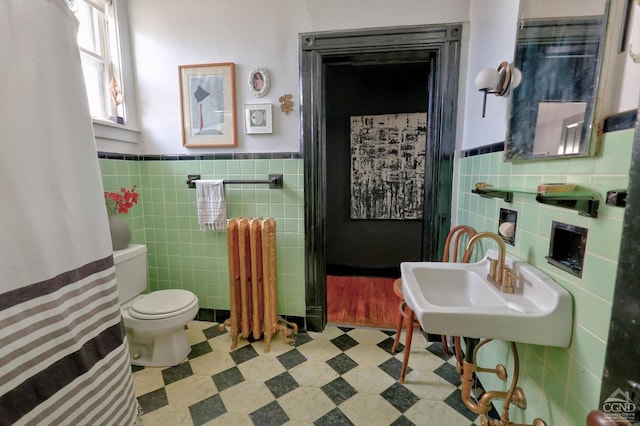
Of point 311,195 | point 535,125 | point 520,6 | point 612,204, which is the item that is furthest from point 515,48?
point 311,195

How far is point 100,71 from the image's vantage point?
6.16ft

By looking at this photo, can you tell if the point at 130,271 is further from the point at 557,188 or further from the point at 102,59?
the point at 557,188

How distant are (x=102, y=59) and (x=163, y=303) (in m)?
1.69

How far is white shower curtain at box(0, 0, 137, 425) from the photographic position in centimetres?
74

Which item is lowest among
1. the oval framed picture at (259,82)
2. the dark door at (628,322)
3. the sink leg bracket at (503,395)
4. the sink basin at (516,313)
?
the sink leg bracket at (503,395)

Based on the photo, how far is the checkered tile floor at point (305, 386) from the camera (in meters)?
1.33

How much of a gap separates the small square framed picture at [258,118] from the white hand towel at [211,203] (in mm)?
445

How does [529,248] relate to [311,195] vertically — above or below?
below

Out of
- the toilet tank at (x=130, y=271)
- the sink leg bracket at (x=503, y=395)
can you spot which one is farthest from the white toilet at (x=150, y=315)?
the sink leg bracket at (x=503, y=395)

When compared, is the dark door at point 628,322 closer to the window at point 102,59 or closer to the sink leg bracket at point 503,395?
the sink leg bracket at point 503,395

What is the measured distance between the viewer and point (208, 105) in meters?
1.96

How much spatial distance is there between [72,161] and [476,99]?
190 cm

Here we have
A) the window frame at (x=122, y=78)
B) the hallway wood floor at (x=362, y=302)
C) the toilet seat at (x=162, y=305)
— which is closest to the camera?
the toilet seat at (x=162, y=305)

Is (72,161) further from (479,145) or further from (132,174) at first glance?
(479,145)
